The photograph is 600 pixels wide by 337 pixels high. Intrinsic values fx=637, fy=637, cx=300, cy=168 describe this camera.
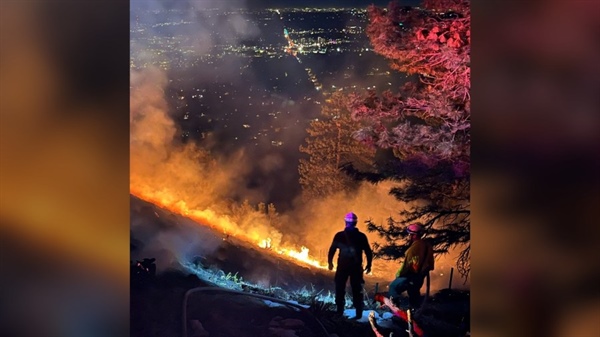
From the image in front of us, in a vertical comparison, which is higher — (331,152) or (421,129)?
(421,129)

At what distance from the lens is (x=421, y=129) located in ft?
13.2

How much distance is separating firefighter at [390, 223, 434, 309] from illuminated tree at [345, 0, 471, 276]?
6 centimetres

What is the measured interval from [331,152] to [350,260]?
0.69 m

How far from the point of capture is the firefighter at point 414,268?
4.04 meters

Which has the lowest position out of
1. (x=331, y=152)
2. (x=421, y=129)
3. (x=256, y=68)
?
(x=331, y=152)

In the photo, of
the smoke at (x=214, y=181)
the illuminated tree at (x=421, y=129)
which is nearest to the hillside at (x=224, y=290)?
the smoke at (x=214, y=181)

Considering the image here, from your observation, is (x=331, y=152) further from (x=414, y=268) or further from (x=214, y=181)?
(x=414, y=268)

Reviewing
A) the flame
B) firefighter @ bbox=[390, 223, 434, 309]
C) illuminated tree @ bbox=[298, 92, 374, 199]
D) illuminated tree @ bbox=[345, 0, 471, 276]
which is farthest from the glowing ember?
firefighter @ bbox=[390, 223, 434, 309]

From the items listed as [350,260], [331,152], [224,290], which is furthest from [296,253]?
[331,152]
